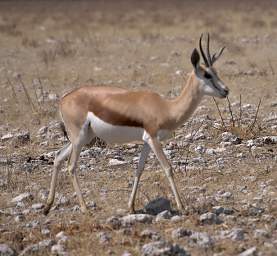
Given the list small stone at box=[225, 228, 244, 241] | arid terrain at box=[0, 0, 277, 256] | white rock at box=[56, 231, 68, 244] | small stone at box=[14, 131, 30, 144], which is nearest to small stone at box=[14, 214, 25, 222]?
arid terrain at box=[0, 0, 277, 256]

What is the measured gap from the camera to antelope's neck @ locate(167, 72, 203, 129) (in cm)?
669

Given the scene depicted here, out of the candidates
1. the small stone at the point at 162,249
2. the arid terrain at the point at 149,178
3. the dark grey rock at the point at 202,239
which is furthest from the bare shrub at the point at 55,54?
the small stone at the point at 162,249

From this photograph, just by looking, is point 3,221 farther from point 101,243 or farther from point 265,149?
point 265,149

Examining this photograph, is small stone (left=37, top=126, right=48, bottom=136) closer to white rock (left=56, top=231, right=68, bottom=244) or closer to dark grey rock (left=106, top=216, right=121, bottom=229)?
dark grey rock (left=106, top=216, right=121, bottom=229)

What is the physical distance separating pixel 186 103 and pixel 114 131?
0.70m

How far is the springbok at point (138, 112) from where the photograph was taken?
658cm

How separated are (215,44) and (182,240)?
1468cm

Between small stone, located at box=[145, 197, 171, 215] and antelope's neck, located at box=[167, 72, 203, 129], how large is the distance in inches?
27.3

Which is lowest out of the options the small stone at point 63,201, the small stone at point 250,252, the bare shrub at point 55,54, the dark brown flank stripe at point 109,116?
the bare shrub at point 55,54

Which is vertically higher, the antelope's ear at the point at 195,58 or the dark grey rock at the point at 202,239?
the antelope's ear at the point at 195,58

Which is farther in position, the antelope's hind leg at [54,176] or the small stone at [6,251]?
the antelope's hind leg at [54,176]

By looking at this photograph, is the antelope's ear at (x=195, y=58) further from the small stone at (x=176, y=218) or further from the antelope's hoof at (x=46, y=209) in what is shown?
the antelope's hoof at (x=46, y=209)

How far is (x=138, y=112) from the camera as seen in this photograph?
6602 mm

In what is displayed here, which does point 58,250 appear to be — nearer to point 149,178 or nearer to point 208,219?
point 208,219
